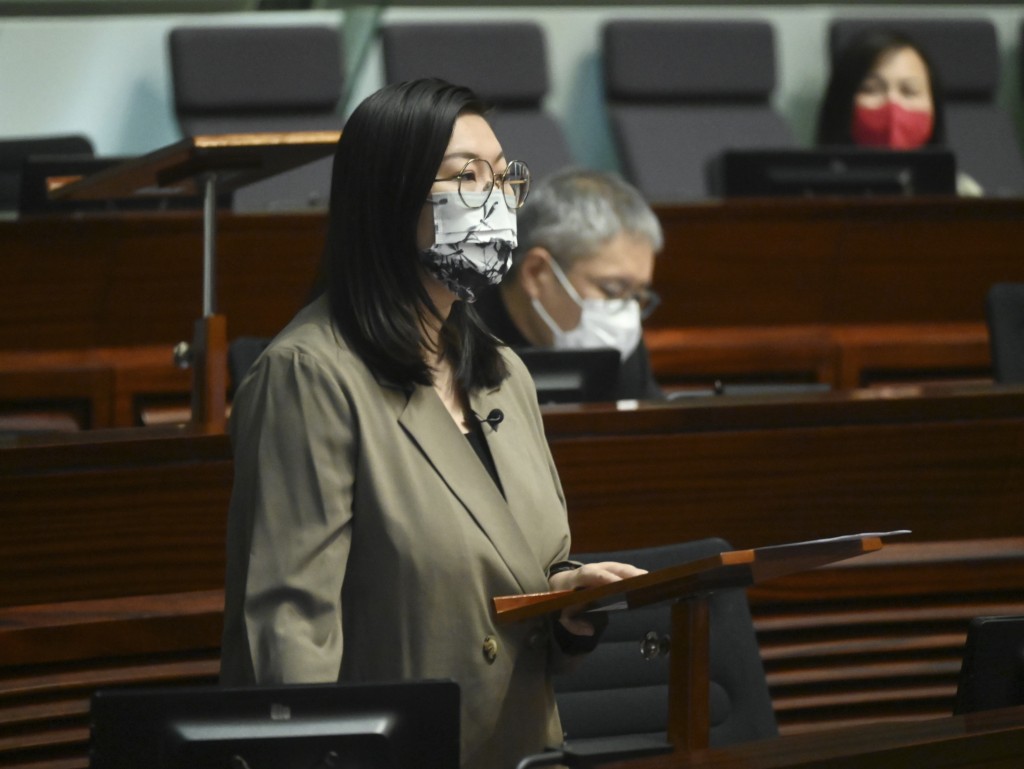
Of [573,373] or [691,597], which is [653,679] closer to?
[691,597]

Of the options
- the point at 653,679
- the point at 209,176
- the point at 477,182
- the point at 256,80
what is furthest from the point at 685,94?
the point at 477,182

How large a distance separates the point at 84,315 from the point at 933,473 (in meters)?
1.49

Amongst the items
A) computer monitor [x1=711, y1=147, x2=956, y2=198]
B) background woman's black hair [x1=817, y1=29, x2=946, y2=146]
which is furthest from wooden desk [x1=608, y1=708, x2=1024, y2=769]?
background woman's black hair [x1=817, y1=29, x2=946, y2=146]

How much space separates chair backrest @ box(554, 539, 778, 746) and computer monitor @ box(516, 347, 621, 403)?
474 mm

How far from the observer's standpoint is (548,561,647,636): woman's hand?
1145mm

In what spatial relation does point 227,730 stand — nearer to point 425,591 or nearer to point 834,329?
point 425,591

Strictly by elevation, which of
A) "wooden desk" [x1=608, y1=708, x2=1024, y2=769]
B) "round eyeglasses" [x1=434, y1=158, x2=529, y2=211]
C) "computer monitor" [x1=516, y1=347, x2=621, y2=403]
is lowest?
"wooden desk" [x1=608, y1=708, x2=1024, y2=769]

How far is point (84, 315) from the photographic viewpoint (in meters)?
2.73

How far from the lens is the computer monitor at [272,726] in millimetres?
893

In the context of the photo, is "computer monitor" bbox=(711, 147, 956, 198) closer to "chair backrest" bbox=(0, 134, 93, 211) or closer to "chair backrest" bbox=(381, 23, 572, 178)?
"chair backrest" bbox=(381, 23, 572, 178)

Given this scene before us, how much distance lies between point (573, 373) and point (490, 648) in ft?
2.71

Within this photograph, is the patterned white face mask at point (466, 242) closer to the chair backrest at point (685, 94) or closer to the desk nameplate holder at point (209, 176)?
the desk nameplate holder at point (209, 176)

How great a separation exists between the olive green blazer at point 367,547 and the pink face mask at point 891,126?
257 centimetres

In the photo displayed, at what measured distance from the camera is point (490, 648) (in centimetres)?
118
